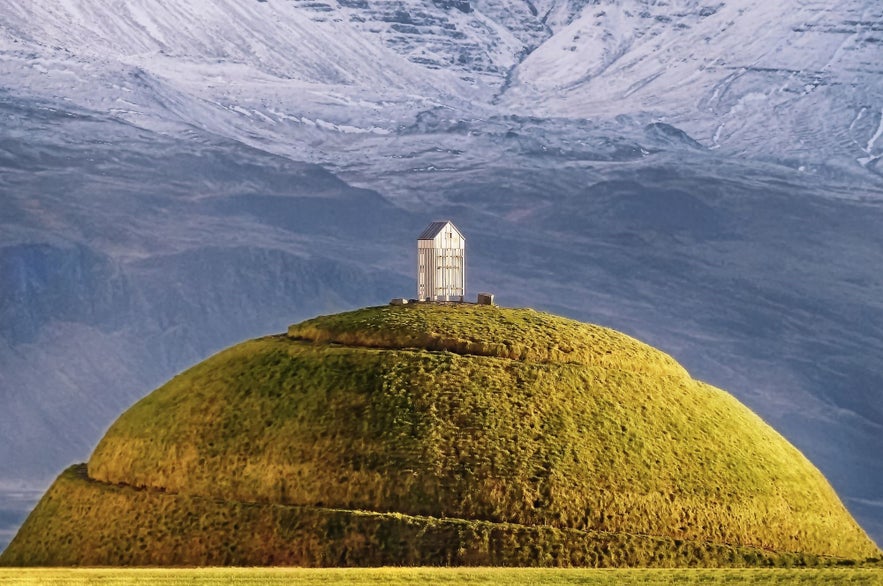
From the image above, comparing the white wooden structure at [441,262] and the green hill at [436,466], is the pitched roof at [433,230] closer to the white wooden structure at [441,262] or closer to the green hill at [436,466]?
the white wooden structure at [441,262]

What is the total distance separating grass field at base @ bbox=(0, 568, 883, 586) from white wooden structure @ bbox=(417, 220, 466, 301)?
16.1 metres

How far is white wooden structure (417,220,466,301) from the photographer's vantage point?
78.8 m

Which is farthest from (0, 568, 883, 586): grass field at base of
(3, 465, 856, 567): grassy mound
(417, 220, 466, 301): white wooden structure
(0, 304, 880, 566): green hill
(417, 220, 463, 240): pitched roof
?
Answer: (417, 220, 466, 301): white wooden structure

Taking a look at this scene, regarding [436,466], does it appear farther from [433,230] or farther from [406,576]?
[433,230]

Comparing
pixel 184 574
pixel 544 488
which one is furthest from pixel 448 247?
pixel 184 574

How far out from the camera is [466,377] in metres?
74.8

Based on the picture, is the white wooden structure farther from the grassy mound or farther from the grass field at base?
the grass field at base

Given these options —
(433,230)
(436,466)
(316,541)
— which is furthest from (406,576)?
(433,230)

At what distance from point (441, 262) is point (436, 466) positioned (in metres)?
11.7

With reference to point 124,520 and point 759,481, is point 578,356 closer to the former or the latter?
point 759,481

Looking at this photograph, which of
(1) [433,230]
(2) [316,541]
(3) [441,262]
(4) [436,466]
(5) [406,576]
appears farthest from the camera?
(3) [441,262]

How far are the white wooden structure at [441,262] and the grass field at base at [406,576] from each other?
1606 cm

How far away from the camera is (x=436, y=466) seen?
70.6 m

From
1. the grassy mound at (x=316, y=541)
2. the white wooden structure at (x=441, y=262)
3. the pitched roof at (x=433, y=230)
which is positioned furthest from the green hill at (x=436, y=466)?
the pitched roof at (x=433, y=230)
